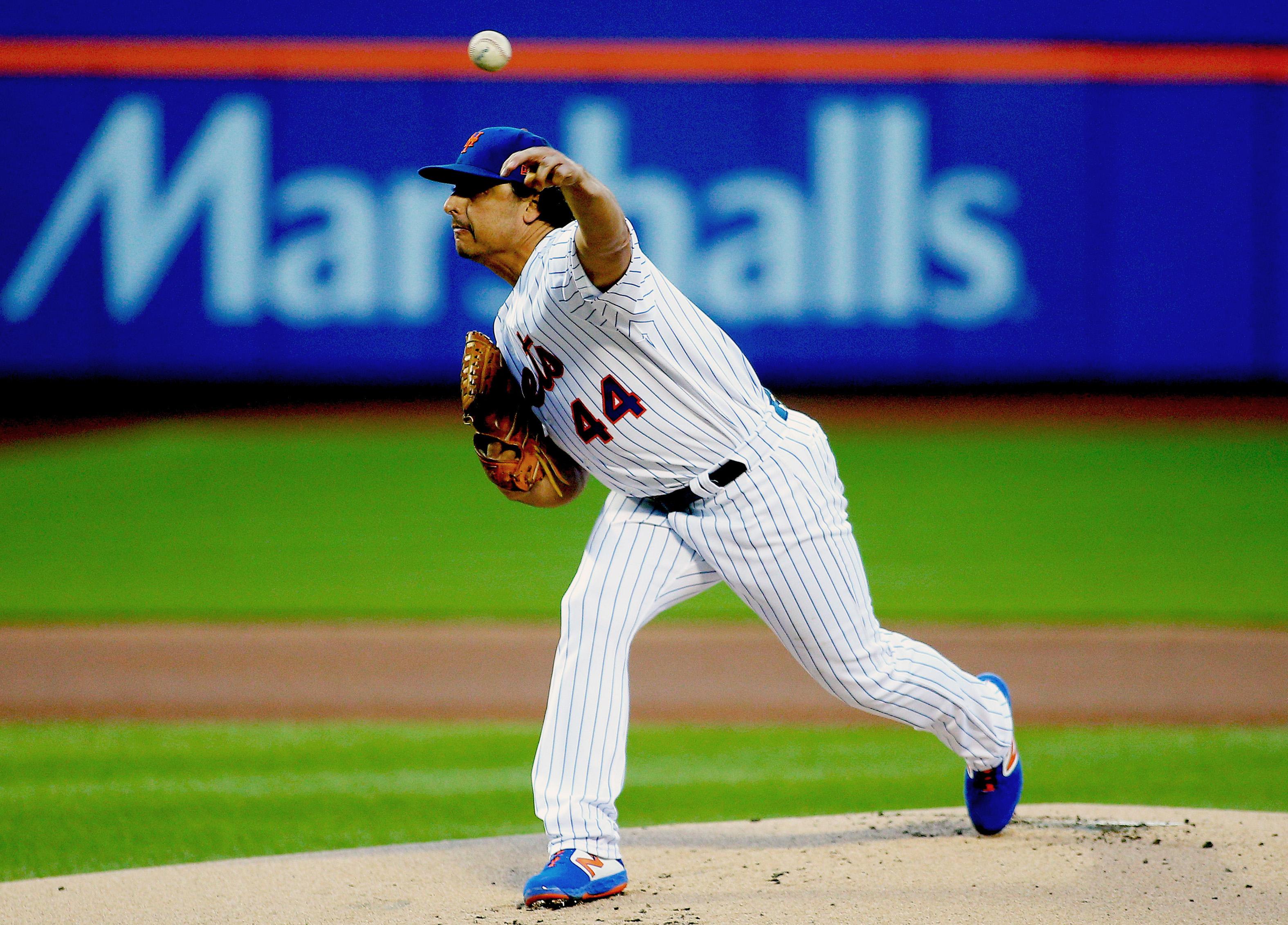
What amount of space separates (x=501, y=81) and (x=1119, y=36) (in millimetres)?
5002

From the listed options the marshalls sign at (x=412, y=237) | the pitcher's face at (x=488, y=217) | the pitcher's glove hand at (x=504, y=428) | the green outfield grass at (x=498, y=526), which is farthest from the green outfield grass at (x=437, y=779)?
the marshalls sign at (x=412, y=237)

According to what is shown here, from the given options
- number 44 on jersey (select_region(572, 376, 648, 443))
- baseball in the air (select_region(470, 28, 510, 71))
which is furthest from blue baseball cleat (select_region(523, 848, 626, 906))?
baseball in the air (select_region(470, 28, 510, 71))

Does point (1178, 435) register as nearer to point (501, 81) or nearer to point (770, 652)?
point (501, 81)

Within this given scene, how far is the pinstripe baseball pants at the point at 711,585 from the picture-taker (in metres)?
2.97

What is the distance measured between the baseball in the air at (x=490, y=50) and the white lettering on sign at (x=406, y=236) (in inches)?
364

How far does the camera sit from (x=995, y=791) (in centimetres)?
337

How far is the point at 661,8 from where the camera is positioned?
12.4m

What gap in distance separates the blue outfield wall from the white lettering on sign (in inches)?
0.7

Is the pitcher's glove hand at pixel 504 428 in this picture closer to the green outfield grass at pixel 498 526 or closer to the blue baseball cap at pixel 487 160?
the blue baseball cap at pixel 487 160

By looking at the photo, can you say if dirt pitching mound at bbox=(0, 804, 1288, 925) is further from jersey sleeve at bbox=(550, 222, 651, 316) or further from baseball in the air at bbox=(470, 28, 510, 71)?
baseball in the air at bbox=(470, 28, 510, 71)

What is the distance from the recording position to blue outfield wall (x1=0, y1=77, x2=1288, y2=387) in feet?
39.9

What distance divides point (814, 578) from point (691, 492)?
301 mm

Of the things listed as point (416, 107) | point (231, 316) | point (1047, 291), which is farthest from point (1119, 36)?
point (231, 316)

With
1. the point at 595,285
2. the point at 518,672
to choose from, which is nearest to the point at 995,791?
the point at 595,285
